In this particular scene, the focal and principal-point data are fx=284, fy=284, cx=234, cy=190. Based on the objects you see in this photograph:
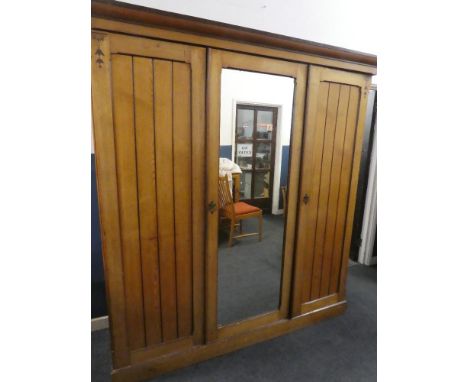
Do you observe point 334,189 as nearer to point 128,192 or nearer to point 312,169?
point 312,169

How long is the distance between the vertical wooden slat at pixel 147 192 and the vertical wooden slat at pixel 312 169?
2.85 ft

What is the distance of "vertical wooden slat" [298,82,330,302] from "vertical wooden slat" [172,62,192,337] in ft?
Answer: 2.29

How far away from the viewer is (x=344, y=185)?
6.13ft

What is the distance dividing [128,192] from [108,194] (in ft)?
0.28

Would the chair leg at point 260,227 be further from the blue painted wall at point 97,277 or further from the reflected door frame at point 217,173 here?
the blue painted wall at point 97,277

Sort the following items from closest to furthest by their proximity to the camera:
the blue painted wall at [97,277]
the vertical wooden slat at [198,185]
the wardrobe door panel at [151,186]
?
the wardrobe door panel at [151,186]
the vertical wooden slat at [198,185]
the blue painted wall at [97,277]

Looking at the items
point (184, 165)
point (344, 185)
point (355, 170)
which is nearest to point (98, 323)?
point (184, 165)

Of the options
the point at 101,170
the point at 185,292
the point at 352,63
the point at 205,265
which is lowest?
the point at 185,292

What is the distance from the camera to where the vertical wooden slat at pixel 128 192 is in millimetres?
1194

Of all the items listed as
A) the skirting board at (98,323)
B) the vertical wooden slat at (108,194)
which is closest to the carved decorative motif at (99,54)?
the vertical wooden slat at (108,194)
